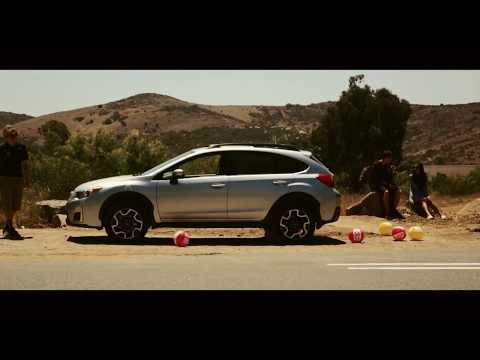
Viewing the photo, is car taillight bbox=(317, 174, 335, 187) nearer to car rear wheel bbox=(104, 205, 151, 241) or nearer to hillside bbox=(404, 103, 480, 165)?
car rear wheel bbox=(104, 205, 151, 241)

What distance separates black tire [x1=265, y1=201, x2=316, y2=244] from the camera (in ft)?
46.3

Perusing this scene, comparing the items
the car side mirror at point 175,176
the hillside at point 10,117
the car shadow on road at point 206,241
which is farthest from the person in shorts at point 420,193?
the hillside at point 10,117

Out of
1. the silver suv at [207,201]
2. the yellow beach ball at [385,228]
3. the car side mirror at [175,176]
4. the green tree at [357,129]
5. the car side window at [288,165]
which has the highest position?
the green tree at [357,129]

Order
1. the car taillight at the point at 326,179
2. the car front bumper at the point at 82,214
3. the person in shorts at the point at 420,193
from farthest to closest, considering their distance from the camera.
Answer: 1. the person in shorts at the point at 420,193
2. the car taillight at the point at 326,179
3. the car front bumper at the point at 82,214

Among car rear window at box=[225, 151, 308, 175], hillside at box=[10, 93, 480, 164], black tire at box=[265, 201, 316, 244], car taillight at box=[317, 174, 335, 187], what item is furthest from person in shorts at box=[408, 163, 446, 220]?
hillside at box=[10, 93, 480, 164]

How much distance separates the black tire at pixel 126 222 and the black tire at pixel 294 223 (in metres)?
2.24

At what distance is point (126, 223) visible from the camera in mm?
14000

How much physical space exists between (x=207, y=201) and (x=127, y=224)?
1.40m

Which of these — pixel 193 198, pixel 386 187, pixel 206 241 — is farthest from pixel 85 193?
pixel 386 187

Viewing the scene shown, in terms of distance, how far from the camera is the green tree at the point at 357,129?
139 feet

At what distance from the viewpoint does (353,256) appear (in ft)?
42.3

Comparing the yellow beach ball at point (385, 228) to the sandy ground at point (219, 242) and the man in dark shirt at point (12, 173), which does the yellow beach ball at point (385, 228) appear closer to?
the sandy ground at point (219, 242)

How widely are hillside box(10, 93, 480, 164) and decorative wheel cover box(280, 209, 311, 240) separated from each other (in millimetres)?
55552

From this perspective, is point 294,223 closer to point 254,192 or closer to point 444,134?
point 254,192
